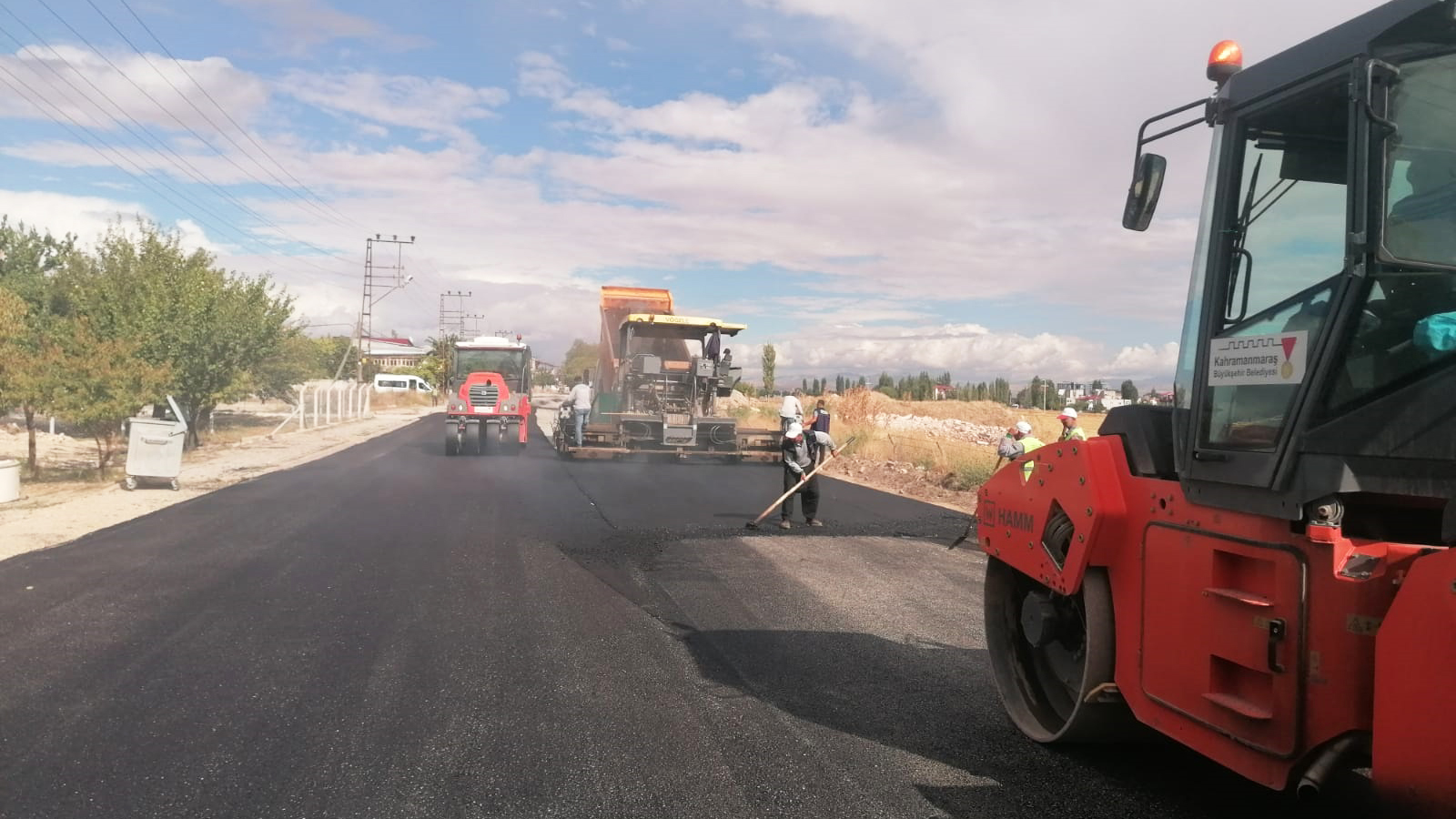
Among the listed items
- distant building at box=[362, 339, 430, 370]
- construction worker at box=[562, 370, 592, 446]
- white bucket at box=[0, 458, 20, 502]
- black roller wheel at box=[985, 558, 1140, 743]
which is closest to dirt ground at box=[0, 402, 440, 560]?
white bucket at box=[0, 458, 20, 502]

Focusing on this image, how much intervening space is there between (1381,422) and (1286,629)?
65 cm

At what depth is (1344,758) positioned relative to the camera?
2.73 metres

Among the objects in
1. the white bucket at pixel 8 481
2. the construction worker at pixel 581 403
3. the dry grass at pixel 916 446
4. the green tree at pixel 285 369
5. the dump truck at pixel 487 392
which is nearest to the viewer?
the white bucket at pixel 8 481

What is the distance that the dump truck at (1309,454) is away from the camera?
8.65 feet

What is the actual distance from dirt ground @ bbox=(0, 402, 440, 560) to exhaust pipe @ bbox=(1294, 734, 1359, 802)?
33.3 ft

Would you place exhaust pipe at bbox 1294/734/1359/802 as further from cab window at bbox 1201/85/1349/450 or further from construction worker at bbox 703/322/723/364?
construction worker at bbox 703/322/723/364

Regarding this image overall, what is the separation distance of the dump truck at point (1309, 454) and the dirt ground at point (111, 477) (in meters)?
9.76

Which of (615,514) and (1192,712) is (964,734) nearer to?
(1192,712)

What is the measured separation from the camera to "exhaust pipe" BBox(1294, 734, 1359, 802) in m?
2.71

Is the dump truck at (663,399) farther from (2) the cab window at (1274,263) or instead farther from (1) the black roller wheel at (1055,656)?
(2) the cab window at (1274,263)

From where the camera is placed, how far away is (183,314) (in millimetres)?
20438

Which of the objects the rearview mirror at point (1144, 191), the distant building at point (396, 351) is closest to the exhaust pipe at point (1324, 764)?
the rearview mirror at point (1144, 191)

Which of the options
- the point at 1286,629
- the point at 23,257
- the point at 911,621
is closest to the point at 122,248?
the point at 23,257

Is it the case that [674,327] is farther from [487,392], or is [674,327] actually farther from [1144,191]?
[1144,191]
